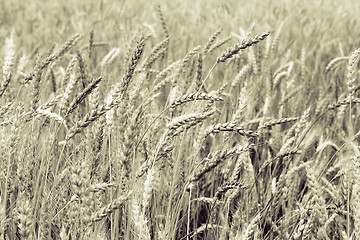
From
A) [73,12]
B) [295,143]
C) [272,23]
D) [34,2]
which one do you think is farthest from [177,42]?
[34,2]

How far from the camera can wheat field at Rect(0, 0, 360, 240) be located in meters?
0.90

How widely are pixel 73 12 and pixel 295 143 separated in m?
3.63

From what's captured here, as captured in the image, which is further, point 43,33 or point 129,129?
point 43,33

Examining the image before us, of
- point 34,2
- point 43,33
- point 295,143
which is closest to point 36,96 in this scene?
point 295,143

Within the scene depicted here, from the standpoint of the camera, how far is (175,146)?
1.03 metres

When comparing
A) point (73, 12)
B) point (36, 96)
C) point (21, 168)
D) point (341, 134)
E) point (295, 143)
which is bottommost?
point (341, 134)

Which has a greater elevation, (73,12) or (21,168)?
(73,12)

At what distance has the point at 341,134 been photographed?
177cm

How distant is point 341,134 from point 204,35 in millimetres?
1892

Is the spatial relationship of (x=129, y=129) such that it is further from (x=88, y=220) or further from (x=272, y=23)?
(x=272, y=23)

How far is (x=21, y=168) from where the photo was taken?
3.21 feet

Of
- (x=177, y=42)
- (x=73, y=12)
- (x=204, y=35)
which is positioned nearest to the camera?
(x=177, y=42)

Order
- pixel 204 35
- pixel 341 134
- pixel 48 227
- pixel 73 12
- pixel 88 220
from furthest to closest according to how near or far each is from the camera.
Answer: pixel 73 12 < pixel 204 35 < pixel 341 134 < pixel 48 227 < pixel 88 220

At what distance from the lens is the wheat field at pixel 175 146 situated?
0.90 metres
